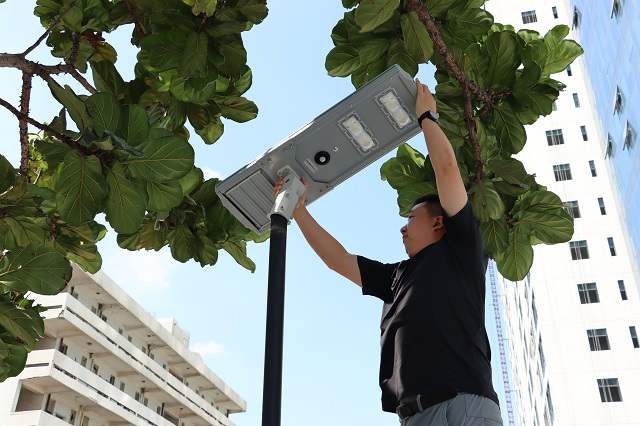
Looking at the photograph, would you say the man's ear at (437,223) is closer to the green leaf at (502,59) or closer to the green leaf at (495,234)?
the green leaf at (495,234)

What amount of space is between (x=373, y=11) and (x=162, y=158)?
85cm

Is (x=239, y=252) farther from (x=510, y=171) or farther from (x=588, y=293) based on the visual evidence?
(x=588, y=293)

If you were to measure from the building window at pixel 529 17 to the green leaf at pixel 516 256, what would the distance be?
192 feet

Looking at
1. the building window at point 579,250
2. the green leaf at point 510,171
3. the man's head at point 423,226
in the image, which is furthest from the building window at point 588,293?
the man's head at point 423,226

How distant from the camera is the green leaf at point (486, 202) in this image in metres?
2.51

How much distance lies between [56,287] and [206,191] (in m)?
0.75

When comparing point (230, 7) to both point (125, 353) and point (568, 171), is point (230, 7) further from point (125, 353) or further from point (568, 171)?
point (568, 171)

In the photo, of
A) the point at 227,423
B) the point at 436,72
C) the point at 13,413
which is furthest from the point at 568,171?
the point at 436,72

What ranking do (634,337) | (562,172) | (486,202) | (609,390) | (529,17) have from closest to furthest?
1. (486,202)
2. (609,390)
3. (634,337)
4. (562,172)
5. (529,17)

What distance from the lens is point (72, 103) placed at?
6.41 feet

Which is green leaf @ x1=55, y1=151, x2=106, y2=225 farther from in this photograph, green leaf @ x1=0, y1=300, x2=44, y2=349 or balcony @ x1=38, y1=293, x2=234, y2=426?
balcony @ x1=38, y1=293, x2=234, y2=426

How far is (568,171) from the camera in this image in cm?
4781

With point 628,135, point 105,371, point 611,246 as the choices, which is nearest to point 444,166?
point 628,135

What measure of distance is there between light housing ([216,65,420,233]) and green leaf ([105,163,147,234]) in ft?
0.95
